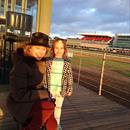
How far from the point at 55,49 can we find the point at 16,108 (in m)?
1.01

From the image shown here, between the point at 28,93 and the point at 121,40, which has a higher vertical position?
the point at 121,40

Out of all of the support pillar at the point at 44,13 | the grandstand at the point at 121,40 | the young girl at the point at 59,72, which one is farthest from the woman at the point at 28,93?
the grandstand at the point at 121,40

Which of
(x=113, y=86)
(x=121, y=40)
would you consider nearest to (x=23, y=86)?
(x=113, y=86)

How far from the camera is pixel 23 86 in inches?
96.6

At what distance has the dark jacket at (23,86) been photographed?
2.46 metres

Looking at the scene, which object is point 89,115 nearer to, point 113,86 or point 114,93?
point 114,93

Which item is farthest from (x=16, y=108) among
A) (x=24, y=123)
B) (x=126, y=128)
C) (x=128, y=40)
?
(x=128, y=40)

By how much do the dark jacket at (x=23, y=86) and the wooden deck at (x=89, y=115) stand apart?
1.83 meters

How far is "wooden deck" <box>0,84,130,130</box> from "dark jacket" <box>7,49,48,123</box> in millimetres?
1828

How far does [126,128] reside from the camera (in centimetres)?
479

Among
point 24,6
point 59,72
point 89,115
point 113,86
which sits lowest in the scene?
point 113,86

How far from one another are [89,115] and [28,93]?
309 centimetres

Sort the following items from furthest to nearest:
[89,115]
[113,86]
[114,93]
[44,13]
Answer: [113,86], [114,93], [44,13], [89,115]

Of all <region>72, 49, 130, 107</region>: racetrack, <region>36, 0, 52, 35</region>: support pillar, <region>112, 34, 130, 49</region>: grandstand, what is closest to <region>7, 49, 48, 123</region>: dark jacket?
<region>36, 0, 52, 35</region>: support pillar
